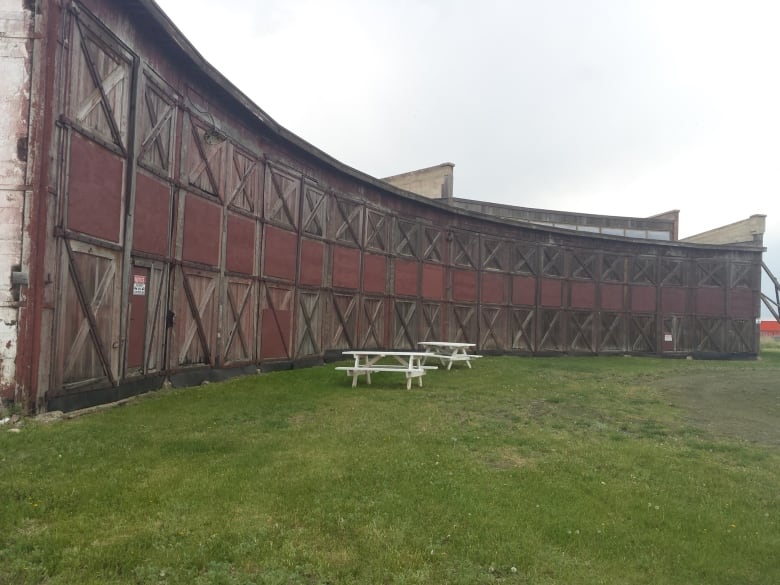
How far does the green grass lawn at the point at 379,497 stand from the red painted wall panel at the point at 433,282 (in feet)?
41.8

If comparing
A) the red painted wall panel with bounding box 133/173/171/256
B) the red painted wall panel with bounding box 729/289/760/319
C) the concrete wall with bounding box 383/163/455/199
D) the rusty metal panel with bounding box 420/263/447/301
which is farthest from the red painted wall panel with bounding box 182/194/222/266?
the red painted wall panel with bounding box 729/289/760/319

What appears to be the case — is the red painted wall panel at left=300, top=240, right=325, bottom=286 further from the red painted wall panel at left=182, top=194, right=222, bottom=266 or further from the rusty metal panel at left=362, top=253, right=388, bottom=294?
the red painted wall panel at left=182, top=194, right=222, bottom=266

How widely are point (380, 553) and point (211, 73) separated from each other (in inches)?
414

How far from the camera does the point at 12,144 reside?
743cm

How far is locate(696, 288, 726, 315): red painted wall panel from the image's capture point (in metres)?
30.2

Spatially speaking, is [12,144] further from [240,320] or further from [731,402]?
[731,402]

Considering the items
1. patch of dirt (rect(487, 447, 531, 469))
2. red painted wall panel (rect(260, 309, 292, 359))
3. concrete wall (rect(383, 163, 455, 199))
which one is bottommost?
patch of dirt (rect(487, 447, 531, 469))

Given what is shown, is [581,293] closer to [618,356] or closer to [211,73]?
[618,356]

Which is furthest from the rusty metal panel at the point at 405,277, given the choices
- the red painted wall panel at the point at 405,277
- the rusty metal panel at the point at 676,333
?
the rusty metal panel at the point at 676,333

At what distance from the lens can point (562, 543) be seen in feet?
14.6

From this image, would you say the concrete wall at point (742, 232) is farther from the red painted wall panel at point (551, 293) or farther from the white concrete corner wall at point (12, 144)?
the white concrete corner wall at point (12, 144)

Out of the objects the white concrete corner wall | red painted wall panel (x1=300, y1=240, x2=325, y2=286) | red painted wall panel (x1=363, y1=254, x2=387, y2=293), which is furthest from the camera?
red painted wall panel (x1=363, y1=254, x2=387, y2=293)

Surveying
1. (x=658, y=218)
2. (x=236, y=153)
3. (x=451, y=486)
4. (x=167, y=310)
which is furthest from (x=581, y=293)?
(x=451, y=486)

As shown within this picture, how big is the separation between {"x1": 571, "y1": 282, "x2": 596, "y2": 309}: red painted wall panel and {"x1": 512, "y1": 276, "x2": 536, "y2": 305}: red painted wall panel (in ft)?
8.07
